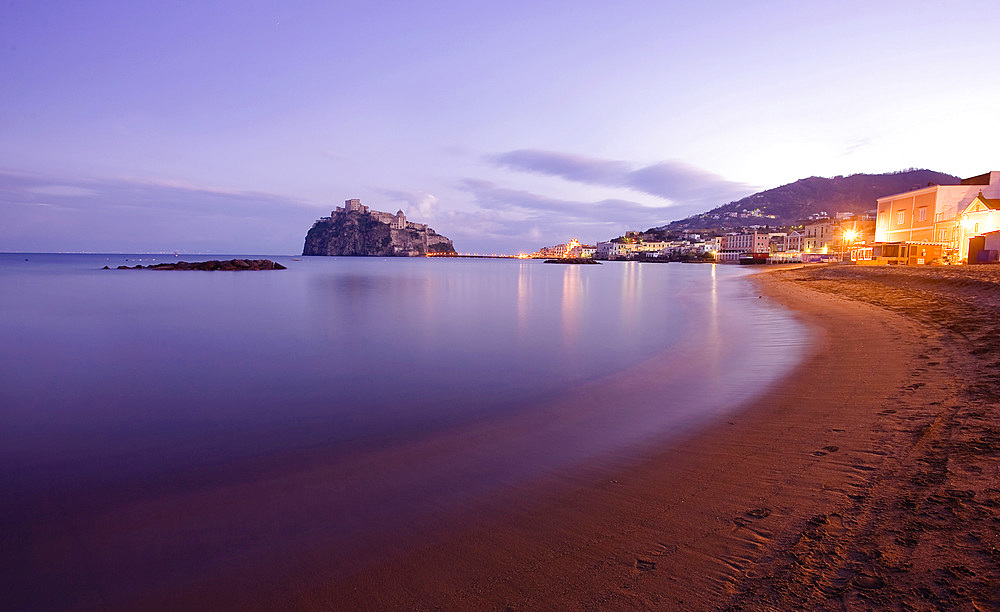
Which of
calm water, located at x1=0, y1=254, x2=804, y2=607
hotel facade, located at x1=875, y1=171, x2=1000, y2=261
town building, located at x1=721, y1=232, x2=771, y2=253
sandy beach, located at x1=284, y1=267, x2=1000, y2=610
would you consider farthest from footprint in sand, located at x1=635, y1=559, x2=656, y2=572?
town building, located at x1=721, y1=232, x2=771, y2=253

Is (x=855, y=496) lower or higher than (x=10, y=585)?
higher

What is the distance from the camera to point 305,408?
26.2 feet

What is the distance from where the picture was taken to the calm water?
13.5ft

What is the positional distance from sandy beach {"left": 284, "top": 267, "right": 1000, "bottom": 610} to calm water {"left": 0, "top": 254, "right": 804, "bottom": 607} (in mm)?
677

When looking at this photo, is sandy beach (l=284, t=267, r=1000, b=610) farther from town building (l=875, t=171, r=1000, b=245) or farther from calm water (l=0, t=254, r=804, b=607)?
town building (l=875, t=171, r=1000, b=245)

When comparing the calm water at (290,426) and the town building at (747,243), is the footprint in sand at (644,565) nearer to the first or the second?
the calm water at (290,426)

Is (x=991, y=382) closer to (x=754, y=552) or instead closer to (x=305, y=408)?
(x=754, y=552)

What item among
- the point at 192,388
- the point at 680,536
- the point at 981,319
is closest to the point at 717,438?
the point at 680,536

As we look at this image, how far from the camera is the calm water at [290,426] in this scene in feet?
13.5

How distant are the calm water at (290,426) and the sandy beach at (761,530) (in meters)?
0.68

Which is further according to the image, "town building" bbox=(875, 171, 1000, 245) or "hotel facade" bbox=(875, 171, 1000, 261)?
"town building" bbox=(875, 171, 1000, 245)

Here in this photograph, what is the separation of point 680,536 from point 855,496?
4.93 feet

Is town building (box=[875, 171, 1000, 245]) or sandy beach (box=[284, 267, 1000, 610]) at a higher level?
town building (box=[875, 171, 1000, 245])

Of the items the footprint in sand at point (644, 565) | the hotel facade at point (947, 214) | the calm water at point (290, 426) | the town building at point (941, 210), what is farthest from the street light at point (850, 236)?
the footprint in sand at point (644, 565)
